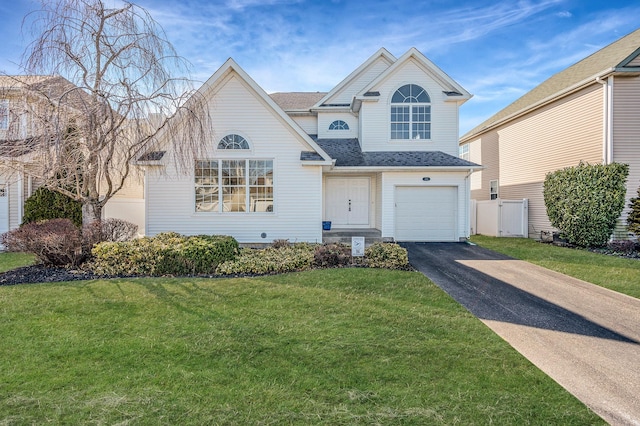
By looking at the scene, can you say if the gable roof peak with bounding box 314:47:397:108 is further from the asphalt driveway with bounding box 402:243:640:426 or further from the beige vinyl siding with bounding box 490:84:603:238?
the asphalt driveway with bounding box 402:243:640:426

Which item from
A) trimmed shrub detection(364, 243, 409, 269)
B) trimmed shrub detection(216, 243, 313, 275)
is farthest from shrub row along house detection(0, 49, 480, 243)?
trimmed shrub detection(364, 243, 409, 269)

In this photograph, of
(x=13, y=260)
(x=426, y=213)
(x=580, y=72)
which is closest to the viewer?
(x=13, y=260)

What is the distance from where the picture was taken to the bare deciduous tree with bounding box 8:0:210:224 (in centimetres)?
744

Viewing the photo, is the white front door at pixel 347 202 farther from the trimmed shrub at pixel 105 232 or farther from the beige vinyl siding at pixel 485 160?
the beige vinyl siding at pixel 485 160

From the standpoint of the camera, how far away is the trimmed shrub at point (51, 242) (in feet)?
27.1

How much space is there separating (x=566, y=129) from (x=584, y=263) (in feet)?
25.2

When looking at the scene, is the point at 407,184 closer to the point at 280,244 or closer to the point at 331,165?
the point at 331,165

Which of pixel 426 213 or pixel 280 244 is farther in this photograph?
pixel 426 213

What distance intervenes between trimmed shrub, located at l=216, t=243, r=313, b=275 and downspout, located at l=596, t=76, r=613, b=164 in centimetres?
1189

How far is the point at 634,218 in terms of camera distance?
1175 cm

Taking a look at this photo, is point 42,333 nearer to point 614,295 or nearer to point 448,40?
point 614,295

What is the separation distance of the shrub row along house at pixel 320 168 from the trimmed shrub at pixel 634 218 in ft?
17.6

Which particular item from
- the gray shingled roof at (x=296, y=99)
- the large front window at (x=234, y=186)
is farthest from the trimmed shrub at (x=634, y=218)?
the gray shingled roof at (x=296, y=99)

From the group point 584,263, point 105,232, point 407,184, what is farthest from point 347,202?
point 105,232
